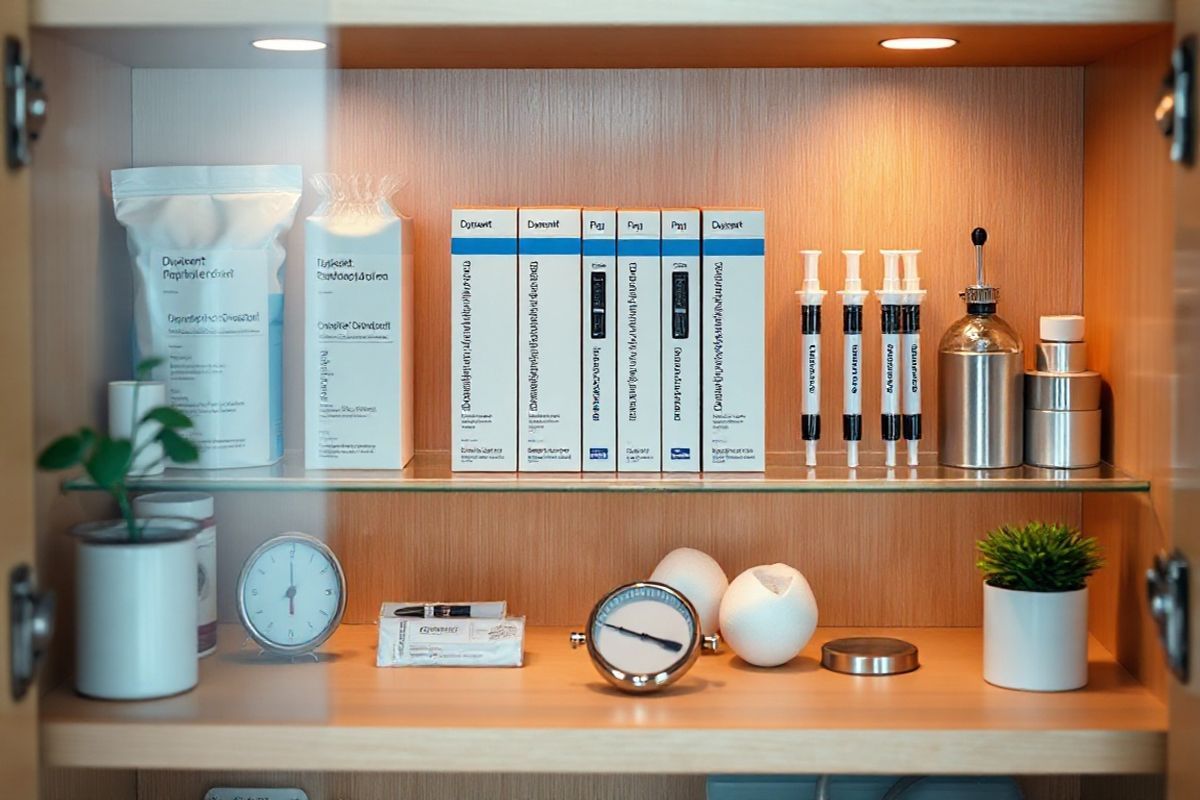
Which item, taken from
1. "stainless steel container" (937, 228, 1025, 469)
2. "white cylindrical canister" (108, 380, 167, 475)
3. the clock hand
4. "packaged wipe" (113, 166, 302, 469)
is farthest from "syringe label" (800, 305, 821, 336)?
"white cylindrical canister" (108, 380, 167, 475)

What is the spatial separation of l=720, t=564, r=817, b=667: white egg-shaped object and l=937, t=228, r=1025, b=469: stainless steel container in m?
0.19

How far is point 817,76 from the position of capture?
55.0 inches

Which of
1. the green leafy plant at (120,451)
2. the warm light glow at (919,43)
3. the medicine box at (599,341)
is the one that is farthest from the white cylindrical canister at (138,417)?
the warm light glow at (919,43)

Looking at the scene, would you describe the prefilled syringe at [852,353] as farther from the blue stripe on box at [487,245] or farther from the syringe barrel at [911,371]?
the blue stripe on box at [487,245]

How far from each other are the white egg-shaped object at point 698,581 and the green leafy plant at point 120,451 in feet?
1.44

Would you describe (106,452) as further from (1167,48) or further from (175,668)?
(1167,48)

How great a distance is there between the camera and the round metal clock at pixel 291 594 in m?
1.26

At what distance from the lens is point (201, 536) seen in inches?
48.6

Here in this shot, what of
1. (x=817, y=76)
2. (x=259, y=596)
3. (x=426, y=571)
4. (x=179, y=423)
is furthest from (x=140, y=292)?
(x=817, y=76)

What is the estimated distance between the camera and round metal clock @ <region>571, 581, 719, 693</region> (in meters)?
1.21

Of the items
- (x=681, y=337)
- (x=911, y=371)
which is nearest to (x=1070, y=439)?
(x=911, y=371)

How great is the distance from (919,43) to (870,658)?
0.54 metres

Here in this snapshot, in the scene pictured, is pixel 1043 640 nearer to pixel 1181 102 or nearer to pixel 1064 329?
pixel 1064 329

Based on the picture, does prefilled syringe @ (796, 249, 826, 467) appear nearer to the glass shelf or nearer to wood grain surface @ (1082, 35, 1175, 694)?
the glass shelf
